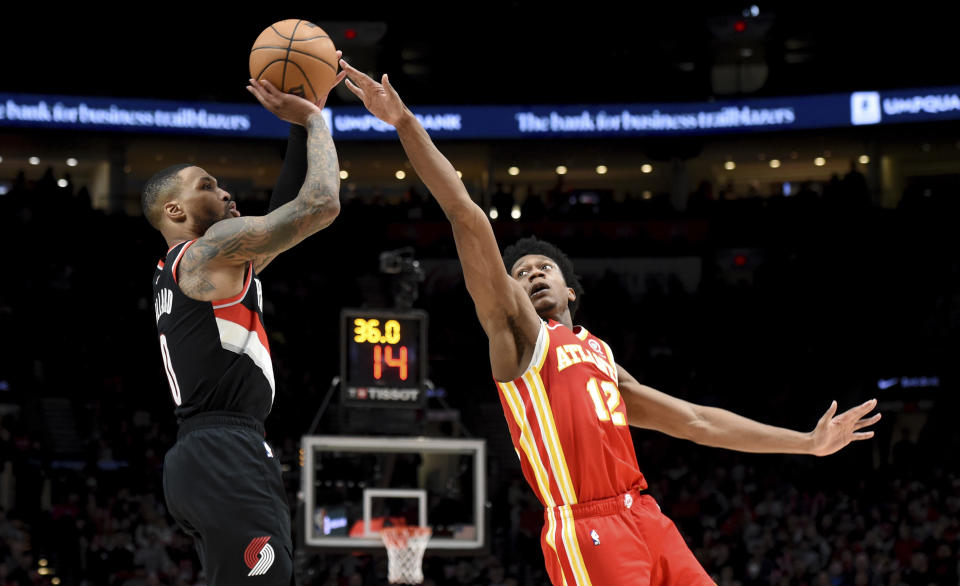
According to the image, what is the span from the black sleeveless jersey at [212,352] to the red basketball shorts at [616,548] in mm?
1265

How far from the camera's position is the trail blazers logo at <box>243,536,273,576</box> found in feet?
12.6

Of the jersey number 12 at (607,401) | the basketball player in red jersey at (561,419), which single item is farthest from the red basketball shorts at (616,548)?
the jersey number 12 at (607,401)

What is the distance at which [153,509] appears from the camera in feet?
51.5

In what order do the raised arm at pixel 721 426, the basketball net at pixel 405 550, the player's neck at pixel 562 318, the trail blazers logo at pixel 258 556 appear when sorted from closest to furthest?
the trail blazers logo at pixel 258 556 < the player's neck at pixel 562 318 < the raised arm at pixel 721 426 < the basketball net at pixel 405 550

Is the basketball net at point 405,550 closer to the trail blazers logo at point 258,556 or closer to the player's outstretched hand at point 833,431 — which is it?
the player's outstretched hand at point 833,431

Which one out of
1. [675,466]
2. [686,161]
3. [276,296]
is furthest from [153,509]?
[686,161]

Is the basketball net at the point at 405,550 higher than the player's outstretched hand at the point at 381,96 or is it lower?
lower

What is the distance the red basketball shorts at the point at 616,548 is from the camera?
175 inches

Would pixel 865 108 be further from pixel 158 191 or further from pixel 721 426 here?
pixel 158 191

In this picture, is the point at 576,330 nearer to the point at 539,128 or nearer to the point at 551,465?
the point at 551,465

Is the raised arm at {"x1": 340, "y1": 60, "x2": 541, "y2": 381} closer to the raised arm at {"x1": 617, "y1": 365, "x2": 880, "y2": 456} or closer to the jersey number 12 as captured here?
the jersey number 12

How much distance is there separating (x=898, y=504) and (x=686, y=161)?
40.6 ft

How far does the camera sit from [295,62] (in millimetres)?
4438

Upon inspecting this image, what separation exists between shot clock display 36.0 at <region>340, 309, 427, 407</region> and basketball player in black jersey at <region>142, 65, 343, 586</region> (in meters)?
7.78
